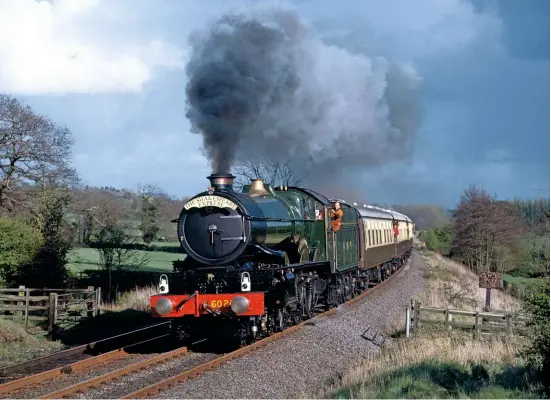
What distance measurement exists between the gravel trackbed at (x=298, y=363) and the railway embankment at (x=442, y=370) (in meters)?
0.52

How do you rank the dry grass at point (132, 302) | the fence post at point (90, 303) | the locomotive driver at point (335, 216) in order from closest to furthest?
the locomotive driver at point (335, 216)
the fence post at point (90, 303)
the dry grass at point (132, 302)

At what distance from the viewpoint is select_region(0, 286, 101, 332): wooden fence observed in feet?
58.3

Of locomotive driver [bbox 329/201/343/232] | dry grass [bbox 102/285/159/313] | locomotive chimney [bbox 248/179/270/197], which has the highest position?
locomotive chimney [bbox 248/179/270/197]

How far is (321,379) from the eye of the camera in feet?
38.4

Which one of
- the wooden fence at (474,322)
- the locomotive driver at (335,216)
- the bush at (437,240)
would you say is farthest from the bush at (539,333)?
the bush at (437,240)

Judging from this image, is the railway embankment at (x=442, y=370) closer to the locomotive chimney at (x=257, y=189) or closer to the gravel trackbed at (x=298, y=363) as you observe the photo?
the gravel trackbed at (x=298, y=363)

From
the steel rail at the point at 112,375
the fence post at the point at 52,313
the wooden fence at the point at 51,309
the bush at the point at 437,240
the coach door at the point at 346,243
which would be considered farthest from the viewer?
the bush at the point at 437,240

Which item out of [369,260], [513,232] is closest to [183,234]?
[369,260]

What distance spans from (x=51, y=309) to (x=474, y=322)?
432 inches

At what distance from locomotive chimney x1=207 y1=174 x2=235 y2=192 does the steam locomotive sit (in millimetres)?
23

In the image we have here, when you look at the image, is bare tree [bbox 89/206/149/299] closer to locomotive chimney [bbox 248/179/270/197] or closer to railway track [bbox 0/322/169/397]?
railway track [bbox 0/322/169/397]

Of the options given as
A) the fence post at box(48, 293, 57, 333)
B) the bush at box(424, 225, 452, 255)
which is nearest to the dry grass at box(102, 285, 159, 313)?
the fence post at box(48, 293, 57, 333)

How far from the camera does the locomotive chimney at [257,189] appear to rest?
1576cm

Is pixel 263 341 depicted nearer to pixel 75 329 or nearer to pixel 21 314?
pixel 75 329
